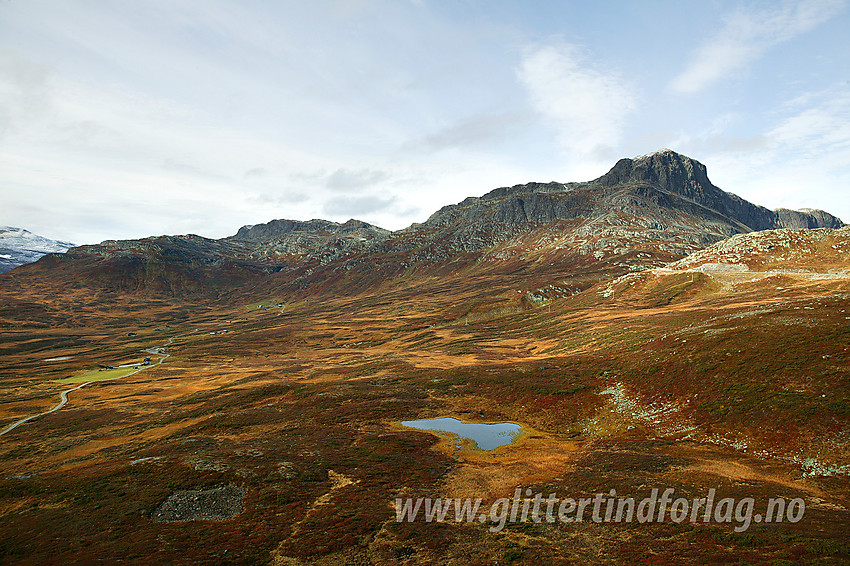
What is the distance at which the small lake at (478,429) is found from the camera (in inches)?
2147

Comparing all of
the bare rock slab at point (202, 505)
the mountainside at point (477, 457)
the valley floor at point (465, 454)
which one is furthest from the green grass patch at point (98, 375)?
the bare rock slab at point (202, 505)

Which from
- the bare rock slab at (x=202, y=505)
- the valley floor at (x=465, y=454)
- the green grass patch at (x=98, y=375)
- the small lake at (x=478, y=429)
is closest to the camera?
the valley floor at (x=465, y=454)

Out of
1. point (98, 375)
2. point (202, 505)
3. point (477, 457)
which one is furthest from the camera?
point (98, 375)

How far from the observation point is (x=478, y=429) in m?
60.1

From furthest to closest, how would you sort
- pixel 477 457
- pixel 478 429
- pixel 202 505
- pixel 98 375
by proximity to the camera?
pixel 98 375 < pixel 478 429 < pixel 477 457 < pixel 202 505

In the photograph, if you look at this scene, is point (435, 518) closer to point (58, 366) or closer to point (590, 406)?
point (590, 406)

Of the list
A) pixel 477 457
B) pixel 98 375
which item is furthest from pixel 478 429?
pixel 98 375

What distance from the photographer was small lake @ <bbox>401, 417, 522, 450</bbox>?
5453cm

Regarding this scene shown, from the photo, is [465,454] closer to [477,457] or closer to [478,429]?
[477,457]

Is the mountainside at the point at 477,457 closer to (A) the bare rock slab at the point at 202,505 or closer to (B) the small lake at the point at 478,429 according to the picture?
(A) the bare rock slab at the point at 202,505

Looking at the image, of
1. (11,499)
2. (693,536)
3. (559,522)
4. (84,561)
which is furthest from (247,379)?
(693,536)

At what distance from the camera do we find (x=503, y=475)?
134 ft

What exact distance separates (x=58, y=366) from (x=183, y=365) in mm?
51545

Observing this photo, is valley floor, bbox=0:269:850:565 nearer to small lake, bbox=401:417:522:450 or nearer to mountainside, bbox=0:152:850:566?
mountainside, bbox=0:152:850:566
